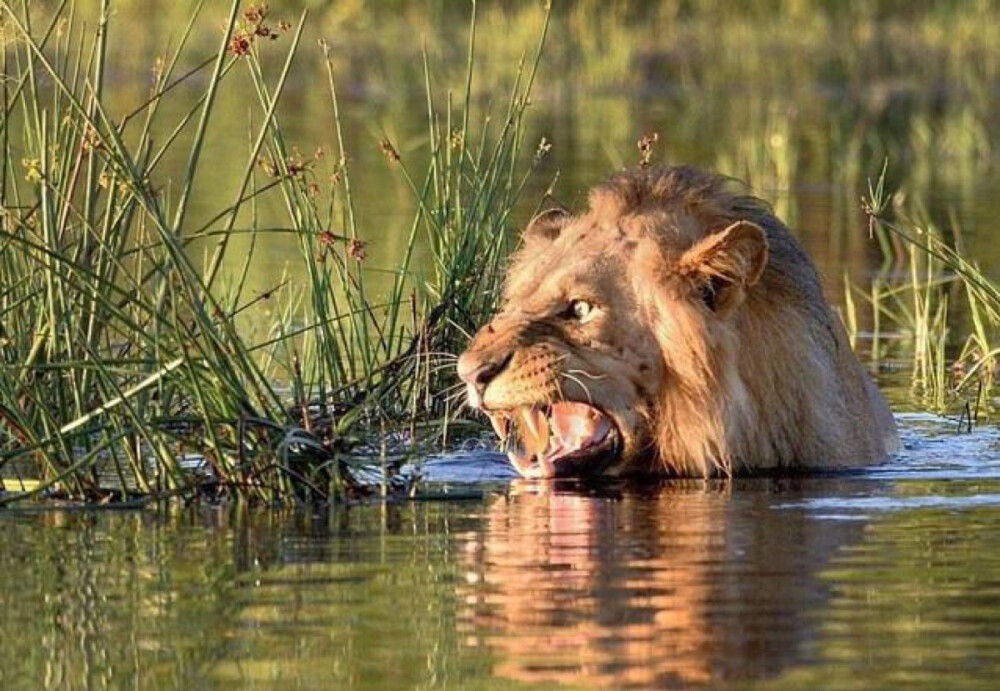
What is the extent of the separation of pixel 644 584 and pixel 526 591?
0.92 feet

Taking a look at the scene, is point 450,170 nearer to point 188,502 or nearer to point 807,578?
point 188,502

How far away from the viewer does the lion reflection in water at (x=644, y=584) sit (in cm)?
542

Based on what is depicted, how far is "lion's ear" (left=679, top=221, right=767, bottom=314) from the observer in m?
7.74

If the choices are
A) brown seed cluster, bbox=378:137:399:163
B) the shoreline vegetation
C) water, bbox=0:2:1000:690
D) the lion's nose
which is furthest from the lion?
brown seed cluster, bbox=378:137:399:163

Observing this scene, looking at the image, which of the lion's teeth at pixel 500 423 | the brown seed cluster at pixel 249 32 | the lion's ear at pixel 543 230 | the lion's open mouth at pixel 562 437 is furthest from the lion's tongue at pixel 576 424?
the brown seed cluster at pixel 249 32

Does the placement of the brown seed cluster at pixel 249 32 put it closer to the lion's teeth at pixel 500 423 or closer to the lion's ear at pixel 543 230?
the lion's ear at pixel 543 230

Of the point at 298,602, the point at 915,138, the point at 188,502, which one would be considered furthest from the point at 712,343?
the point at 915,138

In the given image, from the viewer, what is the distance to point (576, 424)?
8023 mm

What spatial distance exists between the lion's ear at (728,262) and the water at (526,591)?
560 mm

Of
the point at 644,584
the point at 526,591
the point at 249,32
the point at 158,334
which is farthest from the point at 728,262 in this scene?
the point at 526,591

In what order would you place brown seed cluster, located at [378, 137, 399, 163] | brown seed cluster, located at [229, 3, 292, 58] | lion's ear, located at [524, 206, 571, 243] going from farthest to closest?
brown seed cluster, located at [378, 137, 399, 163] → lion's ear, located at [524, 206, 571, 243] → brown seed cluster, located at [229, 3, 292, 58]

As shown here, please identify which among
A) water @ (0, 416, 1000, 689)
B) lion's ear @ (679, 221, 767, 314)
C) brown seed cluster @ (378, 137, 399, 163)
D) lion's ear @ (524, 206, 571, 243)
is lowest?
water @ (0, 416, 1000, 689)

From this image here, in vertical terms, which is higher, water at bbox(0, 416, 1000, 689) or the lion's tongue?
the lion's tongue

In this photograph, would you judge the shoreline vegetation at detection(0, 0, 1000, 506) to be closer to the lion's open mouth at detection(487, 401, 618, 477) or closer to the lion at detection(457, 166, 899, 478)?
the lion's open mouth at detection(487, 401, 618, 477)
